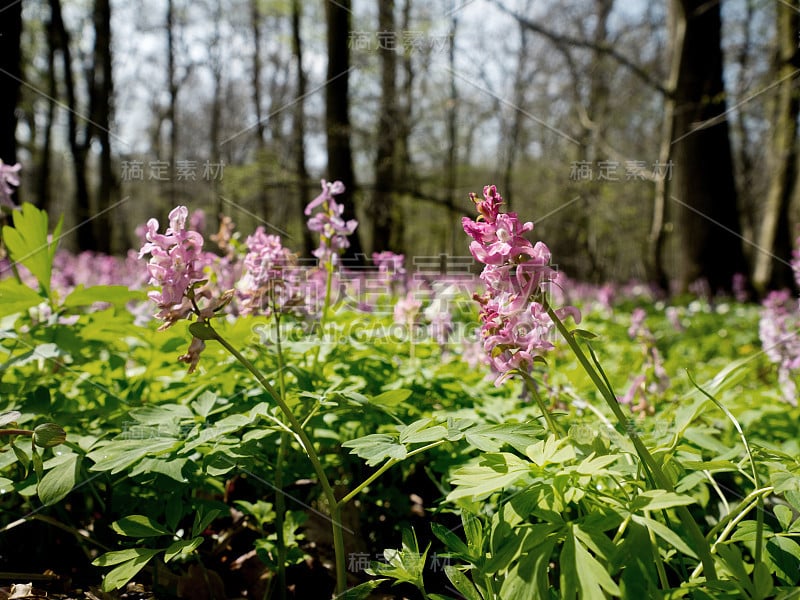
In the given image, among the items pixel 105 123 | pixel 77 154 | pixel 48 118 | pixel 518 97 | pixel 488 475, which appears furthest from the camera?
pixel 48 118

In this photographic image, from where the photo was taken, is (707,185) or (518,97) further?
(518,97)

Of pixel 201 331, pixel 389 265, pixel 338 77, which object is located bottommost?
pixel 201 331

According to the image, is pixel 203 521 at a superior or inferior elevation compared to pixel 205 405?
inferior

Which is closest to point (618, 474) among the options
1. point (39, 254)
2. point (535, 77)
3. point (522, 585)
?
point (522, 585)

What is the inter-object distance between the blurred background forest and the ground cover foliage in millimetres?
818

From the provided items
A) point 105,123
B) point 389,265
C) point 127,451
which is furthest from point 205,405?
point 105,123

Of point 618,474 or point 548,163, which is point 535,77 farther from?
point 618,474

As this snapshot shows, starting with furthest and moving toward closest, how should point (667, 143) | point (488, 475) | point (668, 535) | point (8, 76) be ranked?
point (667, 143), point (8, 76), point (488, 475), point (668, 535)

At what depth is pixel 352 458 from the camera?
154 cm

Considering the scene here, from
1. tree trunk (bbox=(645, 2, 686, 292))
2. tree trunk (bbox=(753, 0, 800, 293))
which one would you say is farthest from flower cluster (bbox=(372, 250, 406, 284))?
tree trunk (bbox=(753, 0, 800, 293))

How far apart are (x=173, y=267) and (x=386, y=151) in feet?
29.0

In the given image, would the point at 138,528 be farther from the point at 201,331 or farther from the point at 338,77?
the point at 338,77

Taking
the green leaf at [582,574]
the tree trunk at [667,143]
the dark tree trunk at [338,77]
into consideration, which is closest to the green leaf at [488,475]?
the green leaf at [582,574]

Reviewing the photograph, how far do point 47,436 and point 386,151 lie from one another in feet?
29.4
